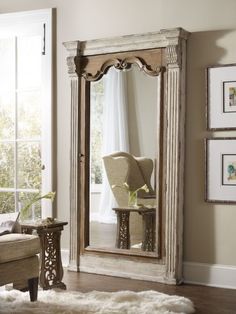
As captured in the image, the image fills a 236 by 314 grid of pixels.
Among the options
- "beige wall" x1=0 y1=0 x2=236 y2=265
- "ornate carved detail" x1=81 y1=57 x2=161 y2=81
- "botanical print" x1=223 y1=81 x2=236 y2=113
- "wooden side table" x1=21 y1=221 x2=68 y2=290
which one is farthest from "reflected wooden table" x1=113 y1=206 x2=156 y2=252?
"ornate carved detail" x1=81 y1=57 x2=161 y2=81

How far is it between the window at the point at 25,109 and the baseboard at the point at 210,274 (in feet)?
4.78

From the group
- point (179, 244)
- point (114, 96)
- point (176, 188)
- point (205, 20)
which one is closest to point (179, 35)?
point (205, 20)

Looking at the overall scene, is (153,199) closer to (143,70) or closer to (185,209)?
(185,209)

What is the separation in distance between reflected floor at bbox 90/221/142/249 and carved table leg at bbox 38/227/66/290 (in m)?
0.64

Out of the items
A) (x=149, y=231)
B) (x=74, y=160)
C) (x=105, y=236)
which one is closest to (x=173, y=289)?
(x=149, y=231)

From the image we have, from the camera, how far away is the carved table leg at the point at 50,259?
4.35 meters

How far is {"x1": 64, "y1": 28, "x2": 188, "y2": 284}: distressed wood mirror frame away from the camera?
4.70 m

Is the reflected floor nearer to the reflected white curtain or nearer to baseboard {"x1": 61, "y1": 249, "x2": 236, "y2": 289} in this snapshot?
the reflected white curtain

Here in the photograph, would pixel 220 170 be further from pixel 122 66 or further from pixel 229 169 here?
pixel 122 66

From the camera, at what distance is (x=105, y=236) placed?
505 cm

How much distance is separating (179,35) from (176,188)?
1.24 m

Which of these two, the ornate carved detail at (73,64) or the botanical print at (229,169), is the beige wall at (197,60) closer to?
the botanical print at (229,169)

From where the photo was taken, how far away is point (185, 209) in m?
4.78

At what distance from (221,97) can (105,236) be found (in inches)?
61.5
